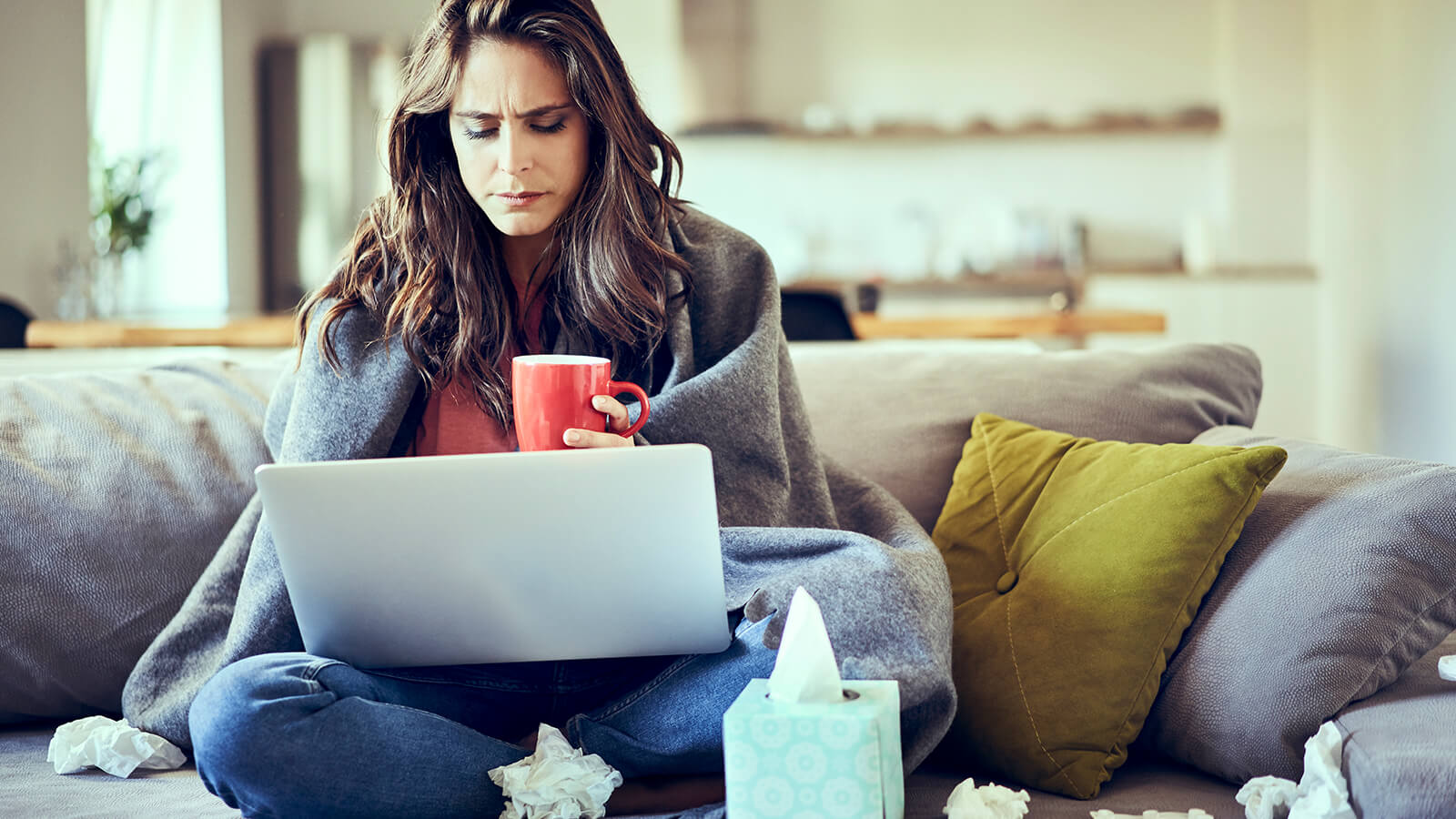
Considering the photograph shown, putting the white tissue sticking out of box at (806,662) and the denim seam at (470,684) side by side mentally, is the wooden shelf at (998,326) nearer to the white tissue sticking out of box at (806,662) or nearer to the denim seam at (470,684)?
the denim seam at (470,684)

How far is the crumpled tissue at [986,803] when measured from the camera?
1.06m

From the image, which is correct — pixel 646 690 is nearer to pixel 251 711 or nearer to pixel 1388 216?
pixel 251 711

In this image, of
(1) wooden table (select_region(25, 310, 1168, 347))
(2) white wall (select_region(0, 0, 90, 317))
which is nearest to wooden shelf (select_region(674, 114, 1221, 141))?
(2) white wall (select_region(0, 0, 90, 317))

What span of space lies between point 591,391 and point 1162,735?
2.03ft

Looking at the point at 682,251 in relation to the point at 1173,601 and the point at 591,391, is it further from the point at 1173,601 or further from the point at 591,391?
the point at 1173,601

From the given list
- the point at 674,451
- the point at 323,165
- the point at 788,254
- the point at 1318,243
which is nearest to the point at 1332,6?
the point at 1318,243

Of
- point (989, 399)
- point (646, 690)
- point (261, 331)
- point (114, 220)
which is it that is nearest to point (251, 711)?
point (646, 690)

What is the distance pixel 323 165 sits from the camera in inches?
241

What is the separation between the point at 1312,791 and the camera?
1.01 metres

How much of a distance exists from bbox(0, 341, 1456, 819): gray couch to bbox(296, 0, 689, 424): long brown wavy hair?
0.93ft

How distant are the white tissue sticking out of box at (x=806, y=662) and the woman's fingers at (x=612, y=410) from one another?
0.89ft

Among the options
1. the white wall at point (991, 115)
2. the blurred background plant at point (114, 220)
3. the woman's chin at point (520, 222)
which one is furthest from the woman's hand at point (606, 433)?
the white wall at point (991, 115)

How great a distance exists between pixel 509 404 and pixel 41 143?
3794 millimetres

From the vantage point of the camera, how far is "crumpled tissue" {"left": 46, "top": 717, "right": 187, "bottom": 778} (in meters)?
1.27
